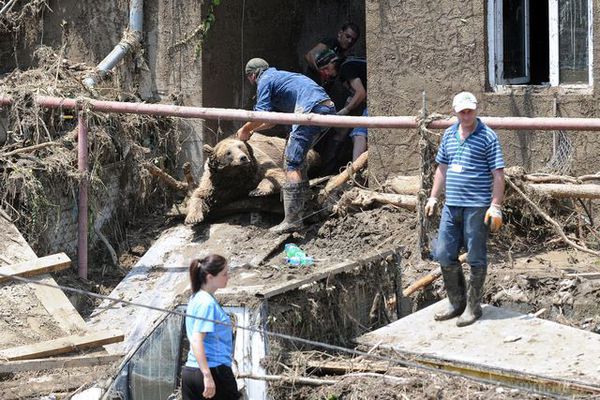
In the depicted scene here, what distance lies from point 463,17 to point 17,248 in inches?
183

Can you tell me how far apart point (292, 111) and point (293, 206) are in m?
1.04

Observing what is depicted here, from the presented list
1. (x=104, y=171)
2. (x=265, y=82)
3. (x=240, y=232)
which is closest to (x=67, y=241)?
(x=104, y=171)

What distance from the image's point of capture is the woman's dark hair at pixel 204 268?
22.2 feet

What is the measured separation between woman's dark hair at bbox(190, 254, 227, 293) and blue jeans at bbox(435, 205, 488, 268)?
2045 millimetres

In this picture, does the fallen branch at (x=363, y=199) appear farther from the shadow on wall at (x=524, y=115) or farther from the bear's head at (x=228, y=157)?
the shadow on wall at (x=524, y=115)

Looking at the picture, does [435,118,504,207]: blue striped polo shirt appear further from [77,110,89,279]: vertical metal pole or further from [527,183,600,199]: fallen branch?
[77,110,89,279]: vertical metal pole

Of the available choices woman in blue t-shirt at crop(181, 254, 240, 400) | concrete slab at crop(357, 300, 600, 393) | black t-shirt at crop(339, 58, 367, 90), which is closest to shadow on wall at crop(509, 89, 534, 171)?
black t-shirt at crop(339, 58, 367, 90)

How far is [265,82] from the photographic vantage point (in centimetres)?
1123

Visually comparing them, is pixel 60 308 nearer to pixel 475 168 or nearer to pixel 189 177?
pixel 189 177

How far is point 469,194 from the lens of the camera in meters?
8.04

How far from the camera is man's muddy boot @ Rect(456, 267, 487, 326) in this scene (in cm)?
813

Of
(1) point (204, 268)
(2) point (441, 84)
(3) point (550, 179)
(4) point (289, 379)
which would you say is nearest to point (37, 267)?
(4) point (289, 379)

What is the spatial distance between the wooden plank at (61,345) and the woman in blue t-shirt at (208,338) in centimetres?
239

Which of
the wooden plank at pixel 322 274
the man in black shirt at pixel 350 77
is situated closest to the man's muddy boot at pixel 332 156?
the man in black shirt at pixel 350 77
